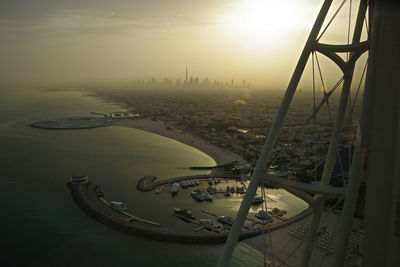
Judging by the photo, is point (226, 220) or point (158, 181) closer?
point (226, 220)

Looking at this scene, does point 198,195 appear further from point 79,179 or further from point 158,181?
point 79,179

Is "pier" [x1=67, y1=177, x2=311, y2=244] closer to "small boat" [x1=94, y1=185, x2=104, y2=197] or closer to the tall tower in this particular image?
"small boat" [x1=94, y1=185, x2=104, y2=197]

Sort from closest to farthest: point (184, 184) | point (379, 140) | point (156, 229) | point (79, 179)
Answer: point (379, 140) < point (156, 229) < point (79, 179) < point (184, 184)

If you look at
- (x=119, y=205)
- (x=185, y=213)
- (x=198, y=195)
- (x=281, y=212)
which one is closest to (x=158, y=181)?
(x=198, y=195)

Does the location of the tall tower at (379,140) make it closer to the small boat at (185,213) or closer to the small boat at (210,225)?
the small boat at (210,225)

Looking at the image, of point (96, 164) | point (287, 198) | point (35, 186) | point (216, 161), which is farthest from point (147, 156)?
point (287, 198)

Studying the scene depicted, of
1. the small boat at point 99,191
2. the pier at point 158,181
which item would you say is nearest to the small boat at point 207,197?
the pier at point 158,181
